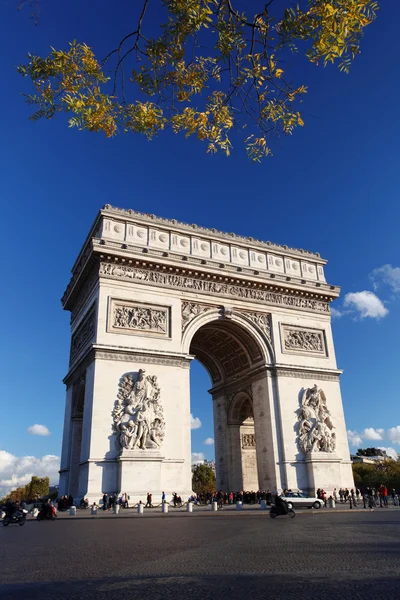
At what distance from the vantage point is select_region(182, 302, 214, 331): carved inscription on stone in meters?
24.5

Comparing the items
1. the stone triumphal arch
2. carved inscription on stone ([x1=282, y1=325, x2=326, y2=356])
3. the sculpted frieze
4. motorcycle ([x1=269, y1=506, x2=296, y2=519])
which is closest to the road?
motorcycle ([x1=269, y1=506, x2=296, y2=519])

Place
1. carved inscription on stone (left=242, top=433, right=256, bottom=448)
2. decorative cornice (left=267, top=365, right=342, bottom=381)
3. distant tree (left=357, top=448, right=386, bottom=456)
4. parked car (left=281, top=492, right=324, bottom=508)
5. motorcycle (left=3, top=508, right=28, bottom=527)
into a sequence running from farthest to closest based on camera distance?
distant tree (left=357, top=448, right=386, bottom=456) < carved inscription on stone (left=242, top=433, right=256, bottom=448) < decorative cornice (left=267, top=365, right=342, bottom=381) < parked car (left=281, top=492, right=324, bottom=508) < motorcycle (left=3, top=508, right=28, bottom=527)

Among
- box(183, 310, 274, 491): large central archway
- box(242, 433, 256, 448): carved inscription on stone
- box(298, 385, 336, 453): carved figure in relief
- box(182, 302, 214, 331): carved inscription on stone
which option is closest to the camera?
box(182, 302, 214, 331): carved inscription on stone

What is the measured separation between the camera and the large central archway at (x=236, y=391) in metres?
25.6

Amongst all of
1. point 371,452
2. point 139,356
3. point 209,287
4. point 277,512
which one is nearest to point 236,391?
point 209,287

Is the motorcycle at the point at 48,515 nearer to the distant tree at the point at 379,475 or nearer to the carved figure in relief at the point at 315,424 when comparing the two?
the carved figure in relief at the point at 315,424

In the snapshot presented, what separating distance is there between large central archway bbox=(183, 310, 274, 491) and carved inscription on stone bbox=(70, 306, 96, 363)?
4.70 m

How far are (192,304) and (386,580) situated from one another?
2056cm

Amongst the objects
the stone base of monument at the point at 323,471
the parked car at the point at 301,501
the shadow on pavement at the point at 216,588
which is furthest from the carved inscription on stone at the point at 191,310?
the shadow on pavement at the point at 216,588

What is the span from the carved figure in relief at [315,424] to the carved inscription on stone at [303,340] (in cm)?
236

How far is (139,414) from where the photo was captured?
827 inches

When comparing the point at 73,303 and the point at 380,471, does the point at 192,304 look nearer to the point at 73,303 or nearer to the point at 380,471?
the point at 73,303

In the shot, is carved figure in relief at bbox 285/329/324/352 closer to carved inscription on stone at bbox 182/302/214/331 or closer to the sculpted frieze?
the sculpted frieze

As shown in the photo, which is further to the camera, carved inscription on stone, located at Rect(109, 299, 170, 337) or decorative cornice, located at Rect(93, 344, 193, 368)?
carved inscription on stone, located at Rect(109, 299, 170, 337)
